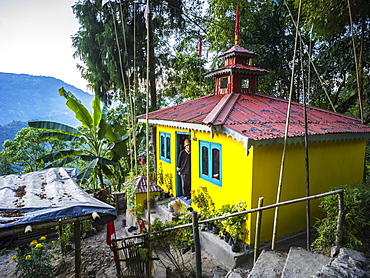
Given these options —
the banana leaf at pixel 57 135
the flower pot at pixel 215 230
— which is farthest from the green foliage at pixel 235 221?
the banana leaf at pixel 57 135

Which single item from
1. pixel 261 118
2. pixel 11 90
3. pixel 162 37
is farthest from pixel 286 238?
pixel 11 90

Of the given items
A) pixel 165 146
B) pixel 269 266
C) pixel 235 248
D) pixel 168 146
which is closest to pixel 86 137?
pixel 165 146

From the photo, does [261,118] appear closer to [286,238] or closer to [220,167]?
[220,167]

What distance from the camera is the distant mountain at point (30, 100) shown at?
3685 inches

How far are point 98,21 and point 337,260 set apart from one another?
13471 millimetres

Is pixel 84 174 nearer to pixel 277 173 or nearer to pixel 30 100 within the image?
pixel 277 173

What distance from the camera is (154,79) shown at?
13.0 metres

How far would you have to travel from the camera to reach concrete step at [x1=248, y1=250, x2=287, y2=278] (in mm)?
3320

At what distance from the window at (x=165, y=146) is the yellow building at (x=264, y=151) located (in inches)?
38.2

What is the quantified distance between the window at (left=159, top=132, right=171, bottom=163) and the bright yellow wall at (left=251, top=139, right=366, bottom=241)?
4.41 meters

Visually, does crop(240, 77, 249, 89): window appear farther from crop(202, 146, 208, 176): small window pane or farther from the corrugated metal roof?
the corrugated metal roof

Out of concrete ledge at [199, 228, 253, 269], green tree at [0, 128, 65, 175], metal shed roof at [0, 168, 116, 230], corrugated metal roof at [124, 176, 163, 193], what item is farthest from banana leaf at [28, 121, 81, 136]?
concrete ledge at [199, 228, 253, 269]

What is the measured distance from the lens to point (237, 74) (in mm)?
7941

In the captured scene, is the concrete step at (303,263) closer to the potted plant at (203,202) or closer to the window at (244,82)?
the potted plant at (203,202)
